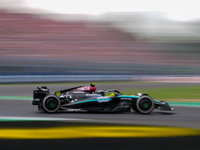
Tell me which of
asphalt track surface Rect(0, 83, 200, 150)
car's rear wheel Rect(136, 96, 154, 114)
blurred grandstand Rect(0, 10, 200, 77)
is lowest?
asphalt track surface Rect(0, 83, 200, 150)

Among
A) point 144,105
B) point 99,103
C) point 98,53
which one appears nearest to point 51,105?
point 99,103

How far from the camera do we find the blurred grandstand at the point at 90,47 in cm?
2564

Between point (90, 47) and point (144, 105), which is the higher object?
point (90, 47)

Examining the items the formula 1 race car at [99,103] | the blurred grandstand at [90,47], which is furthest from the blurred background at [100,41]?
the formula 1 race car at [99,103]

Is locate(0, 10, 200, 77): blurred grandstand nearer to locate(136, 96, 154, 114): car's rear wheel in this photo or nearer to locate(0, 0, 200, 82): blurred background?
locate(0, 0, 200, 82): blurred background

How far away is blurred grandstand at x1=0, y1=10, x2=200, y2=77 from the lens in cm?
2564

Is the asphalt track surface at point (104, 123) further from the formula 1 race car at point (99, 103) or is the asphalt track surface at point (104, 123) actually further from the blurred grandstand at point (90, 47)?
the blurred grandstand at point (90, 47)

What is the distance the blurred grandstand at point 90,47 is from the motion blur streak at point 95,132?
18368mm

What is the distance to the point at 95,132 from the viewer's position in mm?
4695

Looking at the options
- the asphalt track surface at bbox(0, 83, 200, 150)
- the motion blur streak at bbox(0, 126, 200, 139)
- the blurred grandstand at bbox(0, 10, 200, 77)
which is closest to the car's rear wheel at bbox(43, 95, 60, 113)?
the asphalt track surface at bbox(0, 83, 200, 150)

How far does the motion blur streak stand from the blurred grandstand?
18.4m

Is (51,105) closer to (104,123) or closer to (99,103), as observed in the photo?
(99,103)

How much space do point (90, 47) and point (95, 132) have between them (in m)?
23.4

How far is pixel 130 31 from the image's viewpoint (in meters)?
30.8
